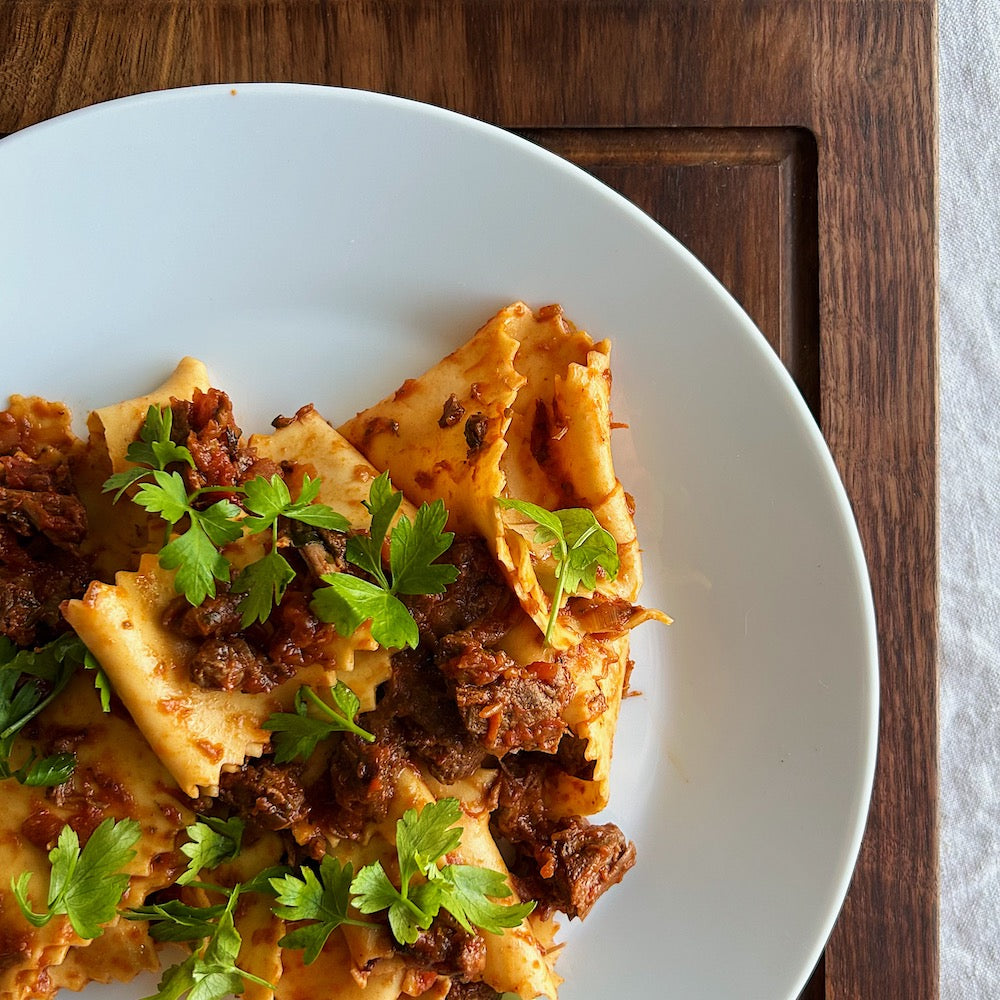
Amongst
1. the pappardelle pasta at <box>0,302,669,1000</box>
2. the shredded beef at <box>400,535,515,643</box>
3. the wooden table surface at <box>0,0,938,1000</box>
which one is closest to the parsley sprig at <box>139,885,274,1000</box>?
the pappardelle pasta at <box>0,302,669,1000</box>

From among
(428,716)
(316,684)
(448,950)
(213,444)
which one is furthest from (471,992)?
(213,444)

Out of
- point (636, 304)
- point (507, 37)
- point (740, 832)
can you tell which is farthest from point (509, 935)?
point (507, 37)

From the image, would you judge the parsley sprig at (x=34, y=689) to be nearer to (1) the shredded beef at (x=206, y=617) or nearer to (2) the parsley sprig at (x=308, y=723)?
(1) the shredded beef at (x=206, y=617)

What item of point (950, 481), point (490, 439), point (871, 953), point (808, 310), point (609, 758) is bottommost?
point (871, 953)

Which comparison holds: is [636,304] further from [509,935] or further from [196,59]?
[509,935]

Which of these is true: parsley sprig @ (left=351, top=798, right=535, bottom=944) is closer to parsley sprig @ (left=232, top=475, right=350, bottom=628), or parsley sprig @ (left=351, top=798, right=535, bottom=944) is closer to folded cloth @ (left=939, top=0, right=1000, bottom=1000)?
parsley sprig @ (left=232, top=475, right=350, bottom=628)

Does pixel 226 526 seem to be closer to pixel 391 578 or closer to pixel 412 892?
pixel 391 578
